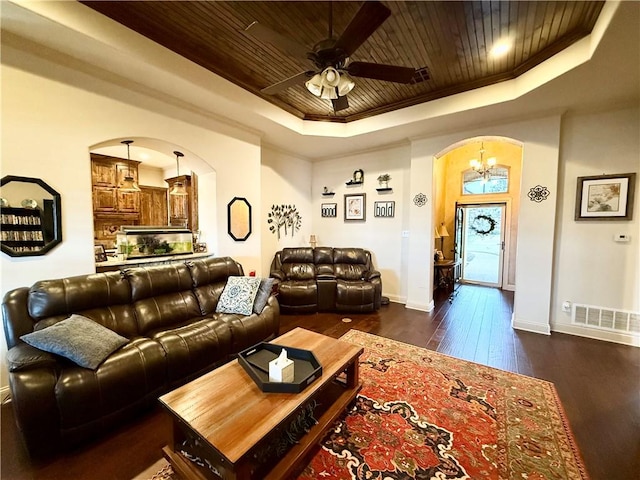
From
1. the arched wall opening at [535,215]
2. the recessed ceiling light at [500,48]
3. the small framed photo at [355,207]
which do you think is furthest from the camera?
the small framed photo at [355,207]

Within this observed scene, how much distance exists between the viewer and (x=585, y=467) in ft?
5.15

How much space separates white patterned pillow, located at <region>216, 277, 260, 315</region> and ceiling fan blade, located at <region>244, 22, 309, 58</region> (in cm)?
228

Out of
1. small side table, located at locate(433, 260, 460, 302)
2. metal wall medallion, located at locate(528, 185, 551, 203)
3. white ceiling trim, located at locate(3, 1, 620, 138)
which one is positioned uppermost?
white ceiling trim, located at locate(3, 1, 620, 138)

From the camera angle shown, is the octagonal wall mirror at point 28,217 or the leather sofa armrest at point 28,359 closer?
the leather sofa armrest at point 28,359

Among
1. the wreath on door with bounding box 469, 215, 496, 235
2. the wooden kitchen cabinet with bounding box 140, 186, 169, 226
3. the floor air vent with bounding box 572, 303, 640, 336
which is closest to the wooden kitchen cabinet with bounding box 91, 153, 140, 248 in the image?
the wooden kitchen cabinet with bounding box 140, 186, 169, 226

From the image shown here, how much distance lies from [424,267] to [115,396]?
4.08 meters

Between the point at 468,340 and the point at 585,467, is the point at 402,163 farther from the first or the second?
the point at 585,467

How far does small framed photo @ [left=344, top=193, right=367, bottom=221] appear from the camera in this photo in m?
5.25

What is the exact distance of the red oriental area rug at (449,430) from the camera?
155 cm

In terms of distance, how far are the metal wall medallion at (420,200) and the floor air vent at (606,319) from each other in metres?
2.35

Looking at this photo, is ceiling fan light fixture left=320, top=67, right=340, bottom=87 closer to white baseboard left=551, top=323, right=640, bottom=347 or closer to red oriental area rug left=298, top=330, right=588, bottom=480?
red oriental area rug left=298, top=330, right=588, bottom=480

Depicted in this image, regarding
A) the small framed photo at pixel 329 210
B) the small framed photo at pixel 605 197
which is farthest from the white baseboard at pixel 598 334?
the small framed photo at pixel 329 210

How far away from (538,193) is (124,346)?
4.80 m

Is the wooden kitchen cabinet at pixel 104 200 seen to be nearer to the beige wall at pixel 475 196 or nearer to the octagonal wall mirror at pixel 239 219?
the octagonal wall mirror at pixel 239 219
